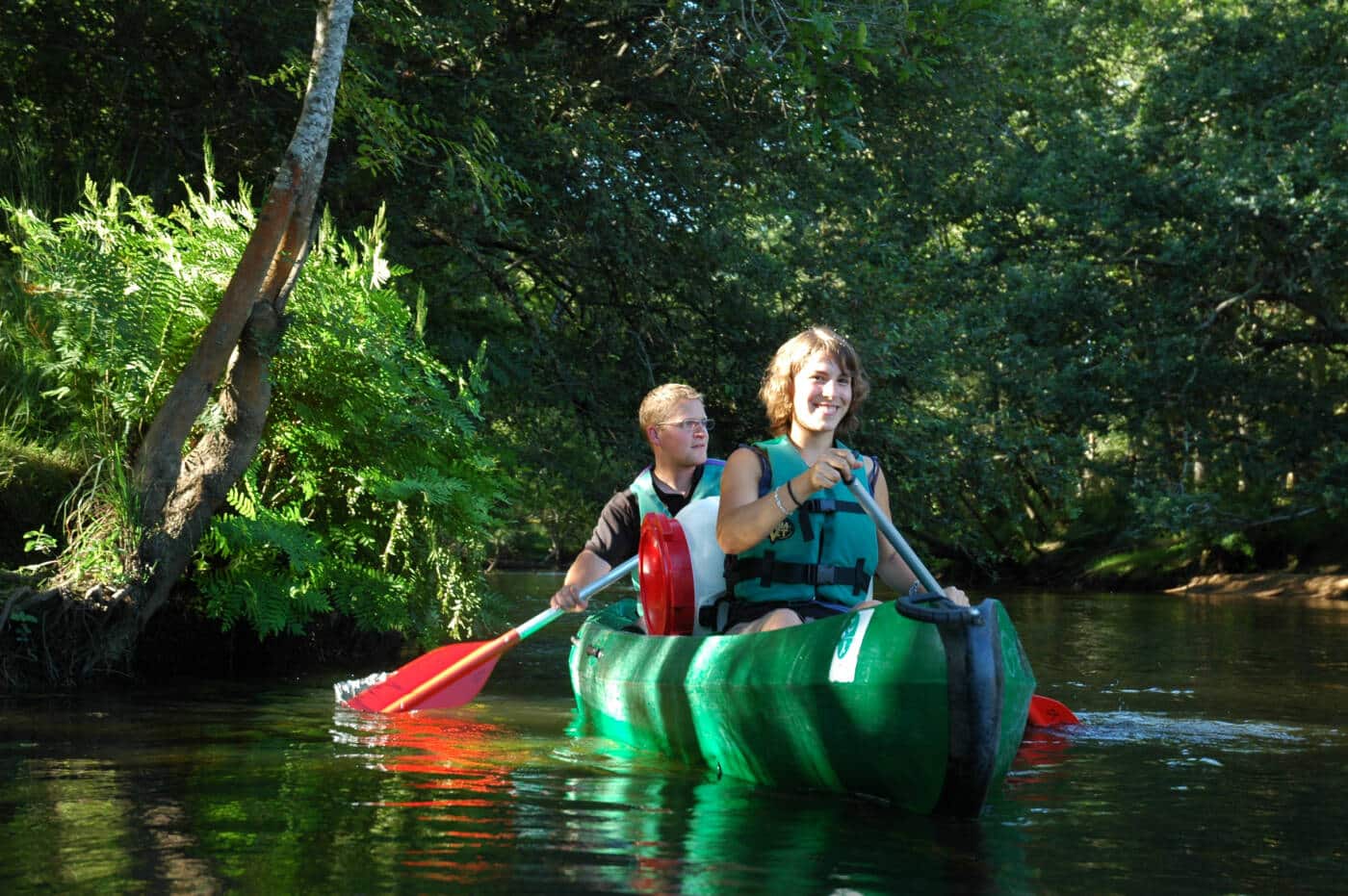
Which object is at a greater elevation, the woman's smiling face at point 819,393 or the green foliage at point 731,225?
the green foliage at point 731,225

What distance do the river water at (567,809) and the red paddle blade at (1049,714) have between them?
0.32 feet

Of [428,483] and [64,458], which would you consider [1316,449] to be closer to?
[428,483]

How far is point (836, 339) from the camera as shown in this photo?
4969 mm

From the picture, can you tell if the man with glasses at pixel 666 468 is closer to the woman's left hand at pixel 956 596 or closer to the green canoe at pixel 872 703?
the green canoe at pixel 872 703

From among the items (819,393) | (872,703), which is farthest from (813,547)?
(872,703)

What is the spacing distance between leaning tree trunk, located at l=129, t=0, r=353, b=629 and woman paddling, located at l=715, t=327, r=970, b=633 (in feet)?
10.4

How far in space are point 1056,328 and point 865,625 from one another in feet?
48.9

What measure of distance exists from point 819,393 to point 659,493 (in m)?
2.00

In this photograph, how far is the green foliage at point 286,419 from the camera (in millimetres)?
7379

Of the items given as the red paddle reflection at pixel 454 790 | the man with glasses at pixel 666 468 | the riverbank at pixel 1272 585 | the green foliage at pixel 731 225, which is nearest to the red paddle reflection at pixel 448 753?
the red paddle reflection at pixel 454 790

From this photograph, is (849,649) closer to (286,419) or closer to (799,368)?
(799,368)

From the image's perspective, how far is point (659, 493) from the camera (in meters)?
6.87

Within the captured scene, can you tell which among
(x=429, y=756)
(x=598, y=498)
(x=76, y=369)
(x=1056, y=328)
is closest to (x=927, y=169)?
(x=598, y=498)

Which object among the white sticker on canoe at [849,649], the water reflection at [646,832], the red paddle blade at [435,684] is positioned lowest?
Result: the water reflection at [646,832]
